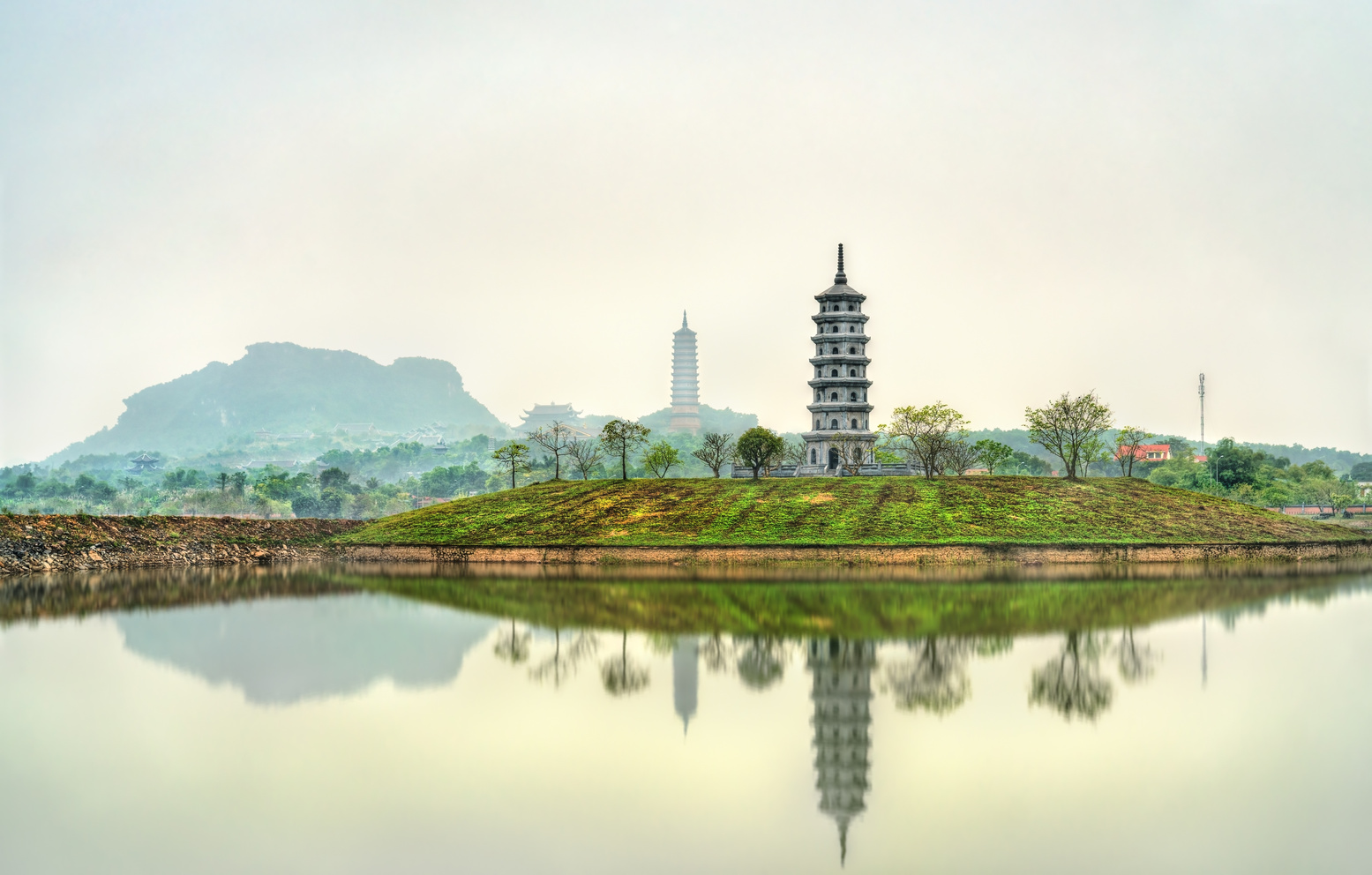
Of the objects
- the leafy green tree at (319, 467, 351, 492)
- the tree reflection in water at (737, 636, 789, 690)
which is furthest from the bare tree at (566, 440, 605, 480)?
the tree reflection in water at (737, 636, 789, 690)

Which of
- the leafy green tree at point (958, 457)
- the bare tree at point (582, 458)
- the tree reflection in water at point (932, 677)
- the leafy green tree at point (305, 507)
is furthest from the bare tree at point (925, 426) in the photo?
the leafy green tree at point (305, 507)

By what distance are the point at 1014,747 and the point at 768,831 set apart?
6066mm

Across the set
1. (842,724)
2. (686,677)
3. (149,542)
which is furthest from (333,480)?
(842,724)

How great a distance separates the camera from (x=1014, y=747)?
18.7 metres

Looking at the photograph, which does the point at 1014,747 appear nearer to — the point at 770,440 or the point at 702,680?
the point at 702,680

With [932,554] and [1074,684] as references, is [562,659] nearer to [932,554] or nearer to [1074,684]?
[1074,684]

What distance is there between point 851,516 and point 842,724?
149 feet

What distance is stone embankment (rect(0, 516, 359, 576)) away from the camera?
57062 mm

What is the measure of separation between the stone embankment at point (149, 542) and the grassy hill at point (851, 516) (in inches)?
151

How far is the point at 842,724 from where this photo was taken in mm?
20281

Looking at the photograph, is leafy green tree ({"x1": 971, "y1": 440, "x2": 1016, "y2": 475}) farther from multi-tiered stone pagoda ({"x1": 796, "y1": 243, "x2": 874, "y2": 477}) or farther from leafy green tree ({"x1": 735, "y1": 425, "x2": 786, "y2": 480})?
leafy green tree ({"x1": 735, "y1": 425, "x2": 786, "y2": 480})

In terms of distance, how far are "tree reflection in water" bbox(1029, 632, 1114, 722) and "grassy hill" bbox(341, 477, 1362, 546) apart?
30.1 m

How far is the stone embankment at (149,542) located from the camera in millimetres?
57062

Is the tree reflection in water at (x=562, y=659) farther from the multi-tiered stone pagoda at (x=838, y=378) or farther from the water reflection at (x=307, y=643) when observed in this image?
the multi-tiered stone pagoda at (x=838, y=378)
